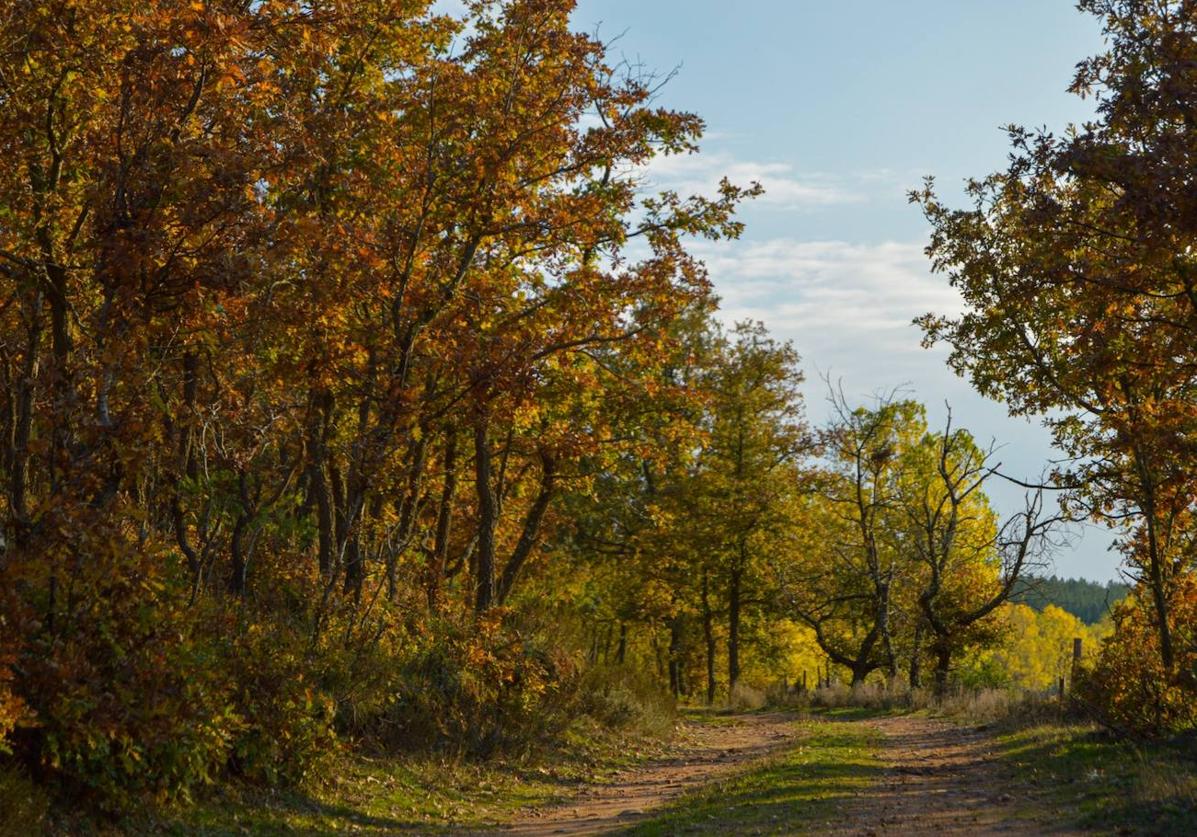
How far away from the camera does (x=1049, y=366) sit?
57.2 ft

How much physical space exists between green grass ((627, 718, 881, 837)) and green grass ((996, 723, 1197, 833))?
2.13m

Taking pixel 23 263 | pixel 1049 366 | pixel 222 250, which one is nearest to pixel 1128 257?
pixel 1049 366

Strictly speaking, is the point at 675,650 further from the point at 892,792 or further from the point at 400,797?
the point at 400,797

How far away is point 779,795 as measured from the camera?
1304 cm

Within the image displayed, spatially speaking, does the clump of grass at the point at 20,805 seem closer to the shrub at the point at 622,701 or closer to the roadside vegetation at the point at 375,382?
the roadside vegetation at the point at 375,382

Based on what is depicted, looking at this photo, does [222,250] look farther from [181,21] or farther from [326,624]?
[326,624]

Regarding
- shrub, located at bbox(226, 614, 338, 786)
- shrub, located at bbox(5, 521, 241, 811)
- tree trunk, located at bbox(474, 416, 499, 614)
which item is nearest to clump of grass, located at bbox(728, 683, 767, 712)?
tree trunk, located at bbox(474, 416, 499, 614)

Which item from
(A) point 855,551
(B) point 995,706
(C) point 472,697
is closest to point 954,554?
(A) point 855,551

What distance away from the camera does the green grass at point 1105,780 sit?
9.85 m

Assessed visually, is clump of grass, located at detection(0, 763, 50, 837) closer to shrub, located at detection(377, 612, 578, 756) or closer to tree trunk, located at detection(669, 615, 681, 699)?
shrub, located at detection(377, 612, 578, 756)

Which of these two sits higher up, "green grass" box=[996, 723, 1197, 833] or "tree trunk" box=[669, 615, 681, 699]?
"green grass" box=[996, 723, 1197, 833]

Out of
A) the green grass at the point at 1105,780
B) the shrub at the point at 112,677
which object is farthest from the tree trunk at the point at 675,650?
the shrub at the point at 112,677

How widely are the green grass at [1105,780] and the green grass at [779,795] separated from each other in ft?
6.97

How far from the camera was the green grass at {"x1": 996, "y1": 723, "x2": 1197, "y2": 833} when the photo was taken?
32.3 feet
